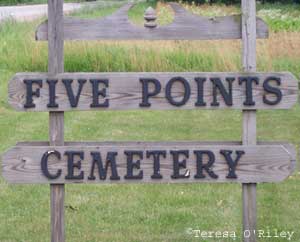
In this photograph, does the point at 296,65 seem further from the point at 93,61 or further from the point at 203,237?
the point at 203,237

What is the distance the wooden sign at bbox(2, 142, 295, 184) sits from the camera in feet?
18.9

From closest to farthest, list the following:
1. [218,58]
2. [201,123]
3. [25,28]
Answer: [201,123] → [218,58] → [25,28]

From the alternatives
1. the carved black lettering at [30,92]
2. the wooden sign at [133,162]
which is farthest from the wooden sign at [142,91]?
the wooden sign at [133,162]

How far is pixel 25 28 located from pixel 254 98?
14.2 metres

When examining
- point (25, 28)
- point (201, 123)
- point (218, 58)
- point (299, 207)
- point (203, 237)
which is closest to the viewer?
point (203, 237)

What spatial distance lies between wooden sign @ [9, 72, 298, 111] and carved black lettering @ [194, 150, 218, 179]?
11.9 inches

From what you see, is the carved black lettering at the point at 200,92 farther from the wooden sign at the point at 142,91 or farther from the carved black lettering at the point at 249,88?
the carved black lettering at the point at 249,88

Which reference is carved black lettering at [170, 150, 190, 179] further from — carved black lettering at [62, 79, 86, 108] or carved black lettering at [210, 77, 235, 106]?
carved black lettering at [62, 79, 86, 108]

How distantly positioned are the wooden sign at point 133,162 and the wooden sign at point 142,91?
270 millimetres

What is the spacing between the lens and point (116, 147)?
577 centimetres

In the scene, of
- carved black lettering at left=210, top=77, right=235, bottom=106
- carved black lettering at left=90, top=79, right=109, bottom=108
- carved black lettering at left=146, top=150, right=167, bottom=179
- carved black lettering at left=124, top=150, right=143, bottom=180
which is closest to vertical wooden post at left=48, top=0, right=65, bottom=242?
carved black lettering at left=90, top=79, right=109, bottom=108

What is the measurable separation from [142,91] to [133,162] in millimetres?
467

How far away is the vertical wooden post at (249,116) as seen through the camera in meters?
5.75

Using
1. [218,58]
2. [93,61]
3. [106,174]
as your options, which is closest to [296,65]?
[218,58]
